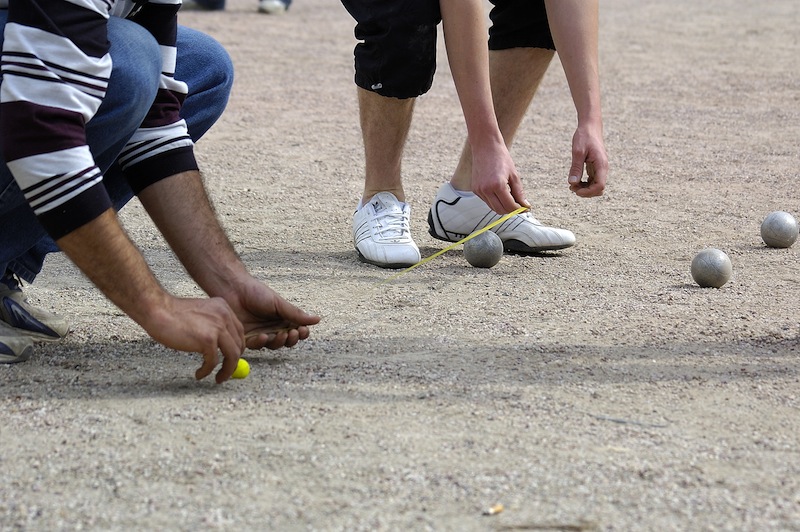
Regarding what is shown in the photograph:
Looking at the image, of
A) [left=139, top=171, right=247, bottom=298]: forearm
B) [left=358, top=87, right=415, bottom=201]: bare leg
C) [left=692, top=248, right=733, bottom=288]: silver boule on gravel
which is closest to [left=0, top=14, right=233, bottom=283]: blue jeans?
[left=139, top=171, right=247, bottom=298]: forearm

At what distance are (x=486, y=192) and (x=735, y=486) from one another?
113 cm

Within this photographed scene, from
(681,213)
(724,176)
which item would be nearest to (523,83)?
(681,213)

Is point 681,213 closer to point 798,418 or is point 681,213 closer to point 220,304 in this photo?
point 798,418

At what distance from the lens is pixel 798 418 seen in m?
2.30

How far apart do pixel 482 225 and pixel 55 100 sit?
1.90 metres

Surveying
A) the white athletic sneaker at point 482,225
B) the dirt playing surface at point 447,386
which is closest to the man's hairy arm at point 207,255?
the dirt playing surface at point 447,386

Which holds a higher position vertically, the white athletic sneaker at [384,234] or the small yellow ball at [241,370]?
the small yellow ball at [241,370]

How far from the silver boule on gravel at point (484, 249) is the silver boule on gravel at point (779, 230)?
0.95 meters

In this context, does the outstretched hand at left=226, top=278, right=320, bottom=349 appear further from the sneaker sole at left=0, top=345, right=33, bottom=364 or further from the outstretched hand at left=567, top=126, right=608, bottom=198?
the outstretched hand at left=567, top=126, right=608, bottom=198

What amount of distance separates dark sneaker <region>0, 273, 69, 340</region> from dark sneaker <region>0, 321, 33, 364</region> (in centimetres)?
7

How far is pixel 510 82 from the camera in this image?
3811mm

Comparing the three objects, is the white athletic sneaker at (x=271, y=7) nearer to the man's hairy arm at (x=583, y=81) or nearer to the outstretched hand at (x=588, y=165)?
the man's hairy arm at (x=583, y=81)

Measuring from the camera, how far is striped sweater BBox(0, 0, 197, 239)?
213 cm

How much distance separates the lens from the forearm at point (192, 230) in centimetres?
262
